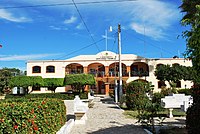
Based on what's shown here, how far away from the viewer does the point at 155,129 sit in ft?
29.1

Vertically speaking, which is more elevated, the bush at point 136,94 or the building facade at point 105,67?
the building facade at point 105,67

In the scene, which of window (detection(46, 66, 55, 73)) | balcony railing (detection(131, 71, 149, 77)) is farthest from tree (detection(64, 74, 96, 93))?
balcony railing (detection(131, 71, 149, 77))

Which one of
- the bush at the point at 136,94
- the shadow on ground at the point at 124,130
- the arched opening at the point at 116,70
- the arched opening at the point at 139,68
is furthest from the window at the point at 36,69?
the shadow on ground at the point at 124,130

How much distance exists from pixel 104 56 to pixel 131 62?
491 cm

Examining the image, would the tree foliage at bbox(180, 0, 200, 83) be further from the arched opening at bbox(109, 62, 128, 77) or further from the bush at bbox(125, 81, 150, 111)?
the arched opening at bbox(109, 62, 128, 77)

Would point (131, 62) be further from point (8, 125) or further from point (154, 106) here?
point (8, 125)

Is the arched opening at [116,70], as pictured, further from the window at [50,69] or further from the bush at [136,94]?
the bush at [136,94]

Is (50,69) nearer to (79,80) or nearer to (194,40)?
(79,80)

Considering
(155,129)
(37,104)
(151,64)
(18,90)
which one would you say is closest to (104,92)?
(151,64)

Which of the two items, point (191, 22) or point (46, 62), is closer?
point (191, 22)

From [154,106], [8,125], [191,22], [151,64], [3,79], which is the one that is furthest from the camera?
[151,64]

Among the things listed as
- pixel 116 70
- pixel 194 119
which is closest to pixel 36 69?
pixel 116 70

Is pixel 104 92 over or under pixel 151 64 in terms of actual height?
under

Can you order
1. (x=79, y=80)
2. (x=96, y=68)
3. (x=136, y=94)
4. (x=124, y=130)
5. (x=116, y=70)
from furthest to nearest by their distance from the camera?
(x=96, y=68), (x=116, y=70), (x=79, y=80), (x=136, y=94), (x=124, y=130)
